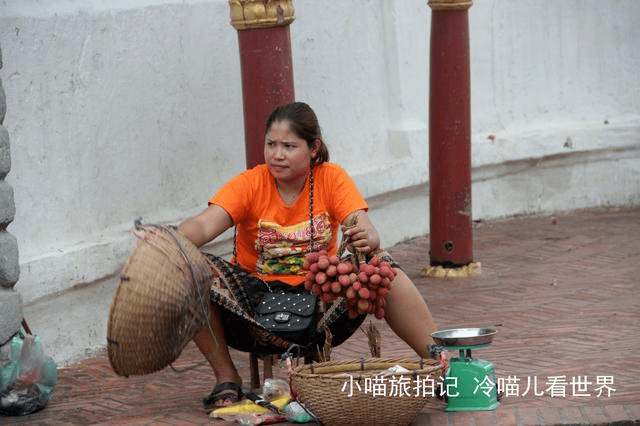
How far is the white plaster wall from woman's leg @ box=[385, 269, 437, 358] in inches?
77.5

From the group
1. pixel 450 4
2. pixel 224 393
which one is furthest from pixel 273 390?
pixel 450 4

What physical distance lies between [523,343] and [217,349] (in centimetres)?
175

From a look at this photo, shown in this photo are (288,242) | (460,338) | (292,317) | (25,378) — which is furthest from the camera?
(25,378)

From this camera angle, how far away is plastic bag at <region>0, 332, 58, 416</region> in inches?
233

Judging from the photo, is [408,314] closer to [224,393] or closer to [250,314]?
[250,314]

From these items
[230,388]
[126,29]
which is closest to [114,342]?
[230,388]

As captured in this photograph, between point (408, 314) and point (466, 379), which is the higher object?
point (408, 314)

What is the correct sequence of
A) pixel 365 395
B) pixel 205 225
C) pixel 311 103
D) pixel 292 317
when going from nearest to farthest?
1. pixel 365 395
2. pixel 292 317
3. pixel 205 225
4. pixel 311 103

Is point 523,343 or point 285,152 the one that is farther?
point 523,343

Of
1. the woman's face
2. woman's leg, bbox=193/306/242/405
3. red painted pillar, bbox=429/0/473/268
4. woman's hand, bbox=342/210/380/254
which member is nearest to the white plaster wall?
red painted pillar, bbox=429/0/473/268

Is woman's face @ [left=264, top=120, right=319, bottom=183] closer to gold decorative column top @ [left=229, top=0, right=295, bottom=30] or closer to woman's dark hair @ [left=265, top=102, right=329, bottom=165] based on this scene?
woman's dark hair @ [left=265, top=102, right=329, bottom=165]

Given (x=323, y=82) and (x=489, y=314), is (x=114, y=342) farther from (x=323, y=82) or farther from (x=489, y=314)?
(x=323, y=82)

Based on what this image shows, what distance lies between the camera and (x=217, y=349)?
5770 millimetres

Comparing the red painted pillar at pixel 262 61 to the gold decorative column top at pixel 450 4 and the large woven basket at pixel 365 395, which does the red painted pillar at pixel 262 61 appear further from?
the large woven basket at pixel 365 395
